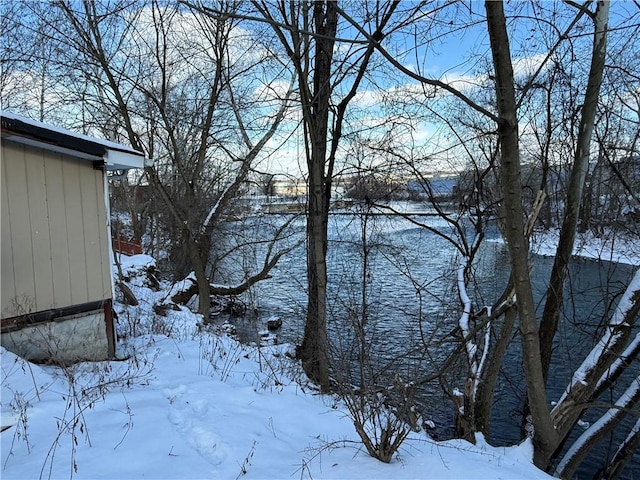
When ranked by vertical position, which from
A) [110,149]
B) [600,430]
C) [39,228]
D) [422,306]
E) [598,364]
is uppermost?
[110,149]

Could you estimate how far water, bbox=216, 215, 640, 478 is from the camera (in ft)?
21.2

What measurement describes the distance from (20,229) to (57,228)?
37 cm

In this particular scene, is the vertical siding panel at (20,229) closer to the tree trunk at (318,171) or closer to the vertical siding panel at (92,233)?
the vertical siding panel at (92,233)

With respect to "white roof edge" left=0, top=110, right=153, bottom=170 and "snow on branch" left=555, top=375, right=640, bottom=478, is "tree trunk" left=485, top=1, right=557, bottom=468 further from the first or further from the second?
"white roof edge" left=0, top=110, right=153, bottom=170

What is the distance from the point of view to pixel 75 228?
4980 mm

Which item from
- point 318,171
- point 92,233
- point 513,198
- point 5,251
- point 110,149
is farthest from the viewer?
point 318,171

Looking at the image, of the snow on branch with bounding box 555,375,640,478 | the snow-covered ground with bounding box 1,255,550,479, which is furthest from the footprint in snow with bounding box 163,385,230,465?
the snow on branch with bounding box 555,375,640,478

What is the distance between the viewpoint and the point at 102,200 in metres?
5.23

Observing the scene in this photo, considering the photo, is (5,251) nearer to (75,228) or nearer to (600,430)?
(75,228)

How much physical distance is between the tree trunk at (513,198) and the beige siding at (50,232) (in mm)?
4325

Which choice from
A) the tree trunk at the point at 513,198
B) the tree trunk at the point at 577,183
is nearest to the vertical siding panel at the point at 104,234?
the tree trunk at the point at 513,198

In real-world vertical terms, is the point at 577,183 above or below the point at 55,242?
above

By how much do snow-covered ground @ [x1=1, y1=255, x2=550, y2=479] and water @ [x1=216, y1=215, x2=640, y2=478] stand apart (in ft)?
2.65

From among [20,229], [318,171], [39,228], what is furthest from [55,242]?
[318,171]
